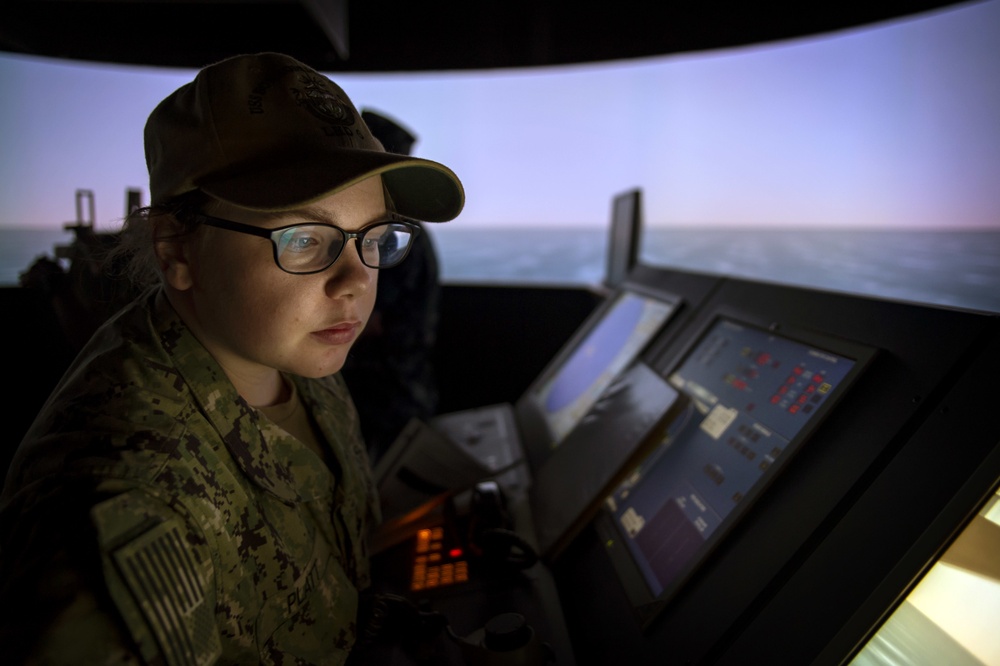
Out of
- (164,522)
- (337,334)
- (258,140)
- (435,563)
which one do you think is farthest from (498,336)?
(164,522)

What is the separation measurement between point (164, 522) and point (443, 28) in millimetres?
3336

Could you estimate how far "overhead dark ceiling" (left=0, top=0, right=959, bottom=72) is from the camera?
5.44 feet

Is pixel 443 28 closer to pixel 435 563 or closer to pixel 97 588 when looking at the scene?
pixel 435 563

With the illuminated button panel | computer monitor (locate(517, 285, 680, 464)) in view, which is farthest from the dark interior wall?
the illuminated button panel

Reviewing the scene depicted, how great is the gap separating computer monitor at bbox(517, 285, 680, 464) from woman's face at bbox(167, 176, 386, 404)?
0.92 meters

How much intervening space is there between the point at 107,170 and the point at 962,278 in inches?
86.9

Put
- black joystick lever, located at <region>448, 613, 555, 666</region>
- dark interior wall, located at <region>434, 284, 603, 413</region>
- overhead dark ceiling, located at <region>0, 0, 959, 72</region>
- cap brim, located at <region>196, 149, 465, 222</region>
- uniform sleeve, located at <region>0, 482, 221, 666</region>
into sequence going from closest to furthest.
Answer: uniform sleeve, located at <region>0, 482, 221, 666</region> < cap brim, located at <region>196, 149, 465, 222</region> < black joystick lever, located at <region>448, 613, 555, 666</region> < overhead dark ceiling, located at <region>0, 0, 959, 72</region> < dark interior wall, located at <region>434, 284, 603, 413</region>

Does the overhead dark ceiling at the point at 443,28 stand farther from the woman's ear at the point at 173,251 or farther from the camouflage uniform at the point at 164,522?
the camouflage uniform at the point at 164,522

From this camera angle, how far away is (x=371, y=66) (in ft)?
11.3

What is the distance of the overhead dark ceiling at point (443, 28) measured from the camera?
65.3 inches

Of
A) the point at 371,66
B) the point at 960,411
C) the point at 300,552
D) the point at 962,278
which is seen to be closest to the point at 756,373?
the point at 960,411

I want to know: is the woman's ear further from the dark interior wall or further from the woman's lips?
the dark interior wall

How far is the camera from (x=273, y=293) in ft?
2.48

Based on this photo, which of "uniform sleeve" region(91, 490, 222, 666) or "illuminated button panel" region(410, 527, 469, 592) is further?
"illuminated button panel" region(410, 527, 469, 592)
